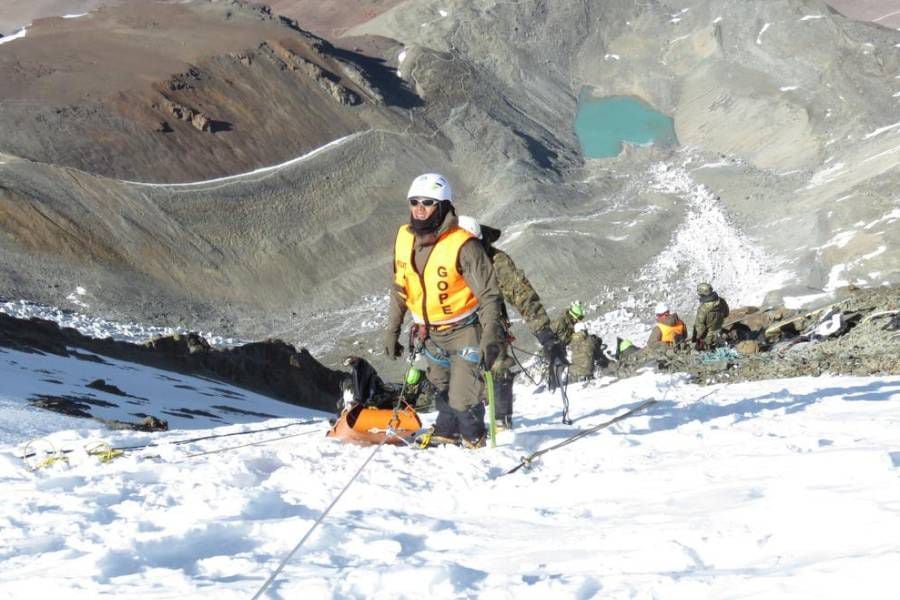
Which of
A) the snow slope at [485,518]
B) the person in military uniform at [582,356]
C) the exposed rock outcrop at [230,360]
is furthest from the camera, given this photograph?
the exposed rock outcrop at [230,360]

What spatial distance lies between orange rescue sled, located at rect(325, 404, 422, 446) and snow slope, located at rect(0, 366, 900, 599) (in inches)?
13.8

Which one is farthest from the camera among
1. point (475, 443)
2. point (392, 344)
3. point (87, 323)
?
point (87, 323)

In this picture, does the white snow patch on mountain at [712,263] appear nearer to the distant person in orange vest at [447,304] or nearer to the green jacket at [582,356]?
the green jacket at [582,356]

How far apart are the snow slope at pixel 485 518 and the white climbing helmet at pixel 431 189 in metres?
1.88

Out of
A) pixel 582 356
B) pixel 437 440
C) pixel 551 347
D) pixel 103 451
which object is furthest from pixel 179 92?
pixel 437 440

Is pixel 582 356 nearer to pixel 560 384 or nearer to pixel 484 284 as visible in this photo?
pixel 560 384

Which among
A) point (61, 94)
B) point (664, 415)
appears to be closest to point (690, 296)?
point (664, 415)

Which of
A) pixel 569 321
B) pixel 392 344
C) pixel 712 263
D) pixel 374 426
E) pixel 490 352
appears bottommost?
pixel 374 426

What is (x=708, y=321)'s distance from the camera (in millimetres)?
15008

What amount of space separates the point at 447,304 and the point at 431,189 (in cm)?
90

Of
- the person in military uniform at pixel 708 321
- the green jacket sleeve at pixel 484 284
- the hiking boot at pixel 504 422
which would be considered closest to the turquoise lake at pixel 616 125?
the person in military uniform at pixel 708 321

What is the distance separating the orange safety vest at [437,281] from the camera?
7047 mm

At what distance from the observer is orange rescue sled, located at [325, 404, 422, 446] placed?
7805 millimetres

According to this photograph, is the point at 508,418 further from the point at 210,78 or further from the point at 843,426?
the point at 210,78
